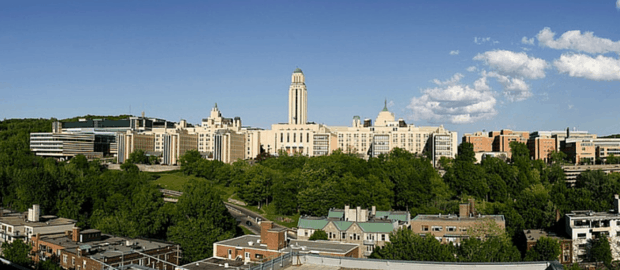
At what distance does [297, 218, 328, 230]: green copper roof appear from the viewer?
74125 millimetres

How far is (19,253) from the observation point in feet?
202

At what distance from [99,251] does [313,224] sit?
27108 mm

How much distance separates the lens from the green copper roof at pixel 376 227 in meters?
70.4

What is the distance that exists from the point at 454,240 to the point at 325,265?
47143 mm

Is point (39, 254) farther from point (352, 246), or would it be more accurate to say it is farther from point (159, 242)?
point (352, 246)

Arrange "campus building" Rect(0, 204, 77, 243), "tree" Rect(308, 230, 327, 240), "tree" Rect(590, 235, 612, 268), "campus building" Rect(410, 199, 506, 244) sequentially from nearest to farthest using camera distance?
1. "tree" Rect(590, 235, 612, 268)
2. "campus building" Rect(0, 204, 77, 243)
3. "tree" Rect(308, 230, 327, 240)
4. "campus building" Rect(410, 199, 506, 244)

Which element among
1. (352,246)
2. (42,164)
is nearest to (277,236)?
(352,246)

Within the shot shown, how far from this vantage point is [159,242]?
66000 millimetres

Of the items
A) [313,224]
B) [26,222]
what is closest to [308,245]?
[313,224]

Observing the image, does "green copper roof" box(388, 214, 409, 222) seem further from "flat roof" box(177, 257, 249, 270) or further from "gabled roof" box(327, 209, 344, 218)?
"flat roof" box(177, 257, 249, 270)

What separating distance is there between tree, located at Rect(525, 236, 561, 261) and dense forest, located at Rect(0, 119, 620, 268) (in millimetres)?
601

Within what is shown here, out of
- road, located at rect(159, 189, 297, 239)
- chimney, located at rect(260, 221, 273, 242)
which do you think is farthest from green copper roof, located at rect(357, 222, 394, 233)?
chimney, located at rect(260, 221, 273, 242)

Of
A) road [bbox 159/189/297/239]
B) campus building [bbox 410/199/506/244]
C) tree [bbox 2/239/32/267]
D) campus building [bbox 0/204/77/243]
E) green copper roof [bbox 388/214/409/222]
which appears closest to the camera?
tree [bbox 2/239/32/267]

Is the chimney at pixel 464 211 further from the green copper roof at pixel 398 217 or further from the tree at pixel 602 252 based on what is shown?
the tree at pixel 602 252
